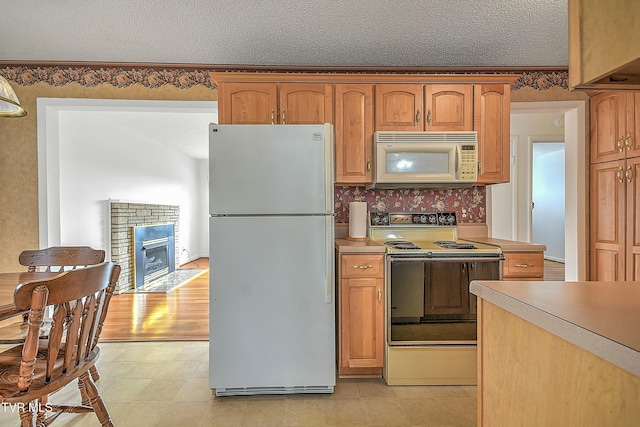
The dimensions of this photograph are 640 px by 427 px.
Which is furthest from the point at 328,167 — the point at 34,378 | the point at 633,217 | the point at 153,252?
the point at 153,252

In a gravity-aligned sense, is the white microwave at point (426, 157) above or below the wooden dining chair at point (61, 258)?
above

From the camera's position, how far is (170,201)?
6.40 metres

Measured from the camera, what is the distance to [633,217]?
8.54 feet

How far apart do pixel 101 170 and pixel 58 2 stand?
2658mm

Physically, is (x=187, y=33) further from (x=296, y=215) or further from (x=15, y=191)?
(x=15, y=191)

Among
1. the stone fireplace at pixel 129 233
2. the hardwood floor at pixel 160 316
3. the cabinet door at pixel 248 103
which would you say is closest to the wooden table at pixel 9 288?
the hardwood floor at pixel 160 316

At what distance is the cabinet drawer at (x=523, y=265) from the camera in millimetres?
2246

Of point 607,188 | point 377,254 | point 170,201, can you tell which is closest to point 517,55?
point 607,188

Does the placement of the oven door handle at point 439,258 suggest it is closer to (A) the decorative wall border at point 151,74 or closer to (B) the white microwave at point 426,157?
(B) the white microwave at point 426,157

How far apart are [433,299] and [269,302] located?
1083 millimetres

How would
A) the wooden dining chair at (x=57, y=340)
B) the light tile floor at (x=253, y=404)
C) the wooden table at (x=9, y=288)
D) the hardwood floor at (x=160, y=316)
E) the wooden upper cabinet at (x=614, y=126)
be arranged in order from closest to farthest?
the wooden dining chair at (x=57, y=340) < the wooden table at (x=9, y=288) < the light tile floor at (x=253, y=404) < the wooden upper cabinet at (x=614, y=126) < the hardwood floor at (x=160, y=316)

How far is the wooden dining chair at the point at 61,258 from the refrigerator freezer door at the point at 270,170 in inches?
33.6

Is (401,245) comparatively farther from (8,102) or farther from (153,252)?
(153,252)

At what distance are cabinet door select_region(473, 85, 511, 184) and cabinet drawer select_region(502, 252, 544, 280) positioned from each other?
641 mm
